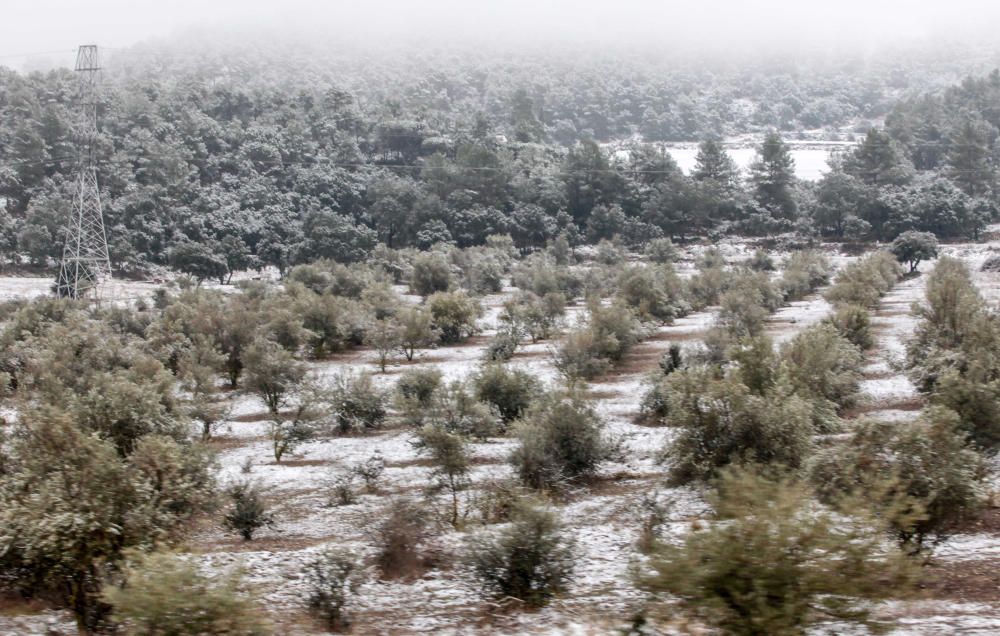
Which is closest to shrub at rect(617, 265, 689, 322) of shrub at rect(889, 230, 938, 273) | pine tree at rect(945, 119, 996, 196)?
shrub at rect(889, 230, 938, 273)

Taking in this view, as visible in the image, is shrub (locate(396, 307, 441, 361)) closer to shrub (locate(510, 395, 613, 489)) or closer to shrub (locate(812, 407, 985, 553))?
shrub (locate(510, 395, 613, 489))

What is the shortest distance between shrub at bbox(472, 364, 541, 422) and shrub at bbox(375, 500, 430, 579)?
34.1 ft

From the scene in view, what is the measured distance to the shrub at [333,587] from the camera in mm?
12469

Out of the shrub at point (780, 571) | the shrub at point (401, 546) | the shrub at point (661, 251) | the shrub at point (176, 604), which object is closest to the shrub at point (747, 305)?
the shrub at point (401, 546)

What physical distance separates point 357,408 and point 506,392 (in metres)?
4.53

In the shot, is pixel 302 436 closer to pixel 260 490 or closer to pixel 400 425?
pixel 400 425

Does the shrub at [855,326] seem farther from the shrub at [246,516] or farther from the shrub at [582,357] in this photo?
the shrub at [246,516]

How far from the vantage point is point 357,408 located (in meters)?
27.0

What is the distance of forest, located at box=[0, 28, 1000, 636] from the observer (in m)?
10.6

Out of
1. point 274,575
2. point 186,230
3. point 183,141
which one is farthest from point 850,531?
point 183,141

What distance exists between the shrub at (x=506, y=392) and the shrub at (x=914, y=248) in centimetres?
4741

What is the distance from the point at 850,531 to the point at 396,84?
172 meters

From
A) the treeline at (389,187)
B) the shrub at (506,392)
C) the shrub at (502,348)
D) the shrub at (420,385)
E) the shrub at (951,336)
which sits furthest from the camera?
the treeline at (389,187)

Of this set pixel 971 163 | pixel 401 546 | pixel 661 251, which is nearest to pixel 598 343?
pixel 401 546
